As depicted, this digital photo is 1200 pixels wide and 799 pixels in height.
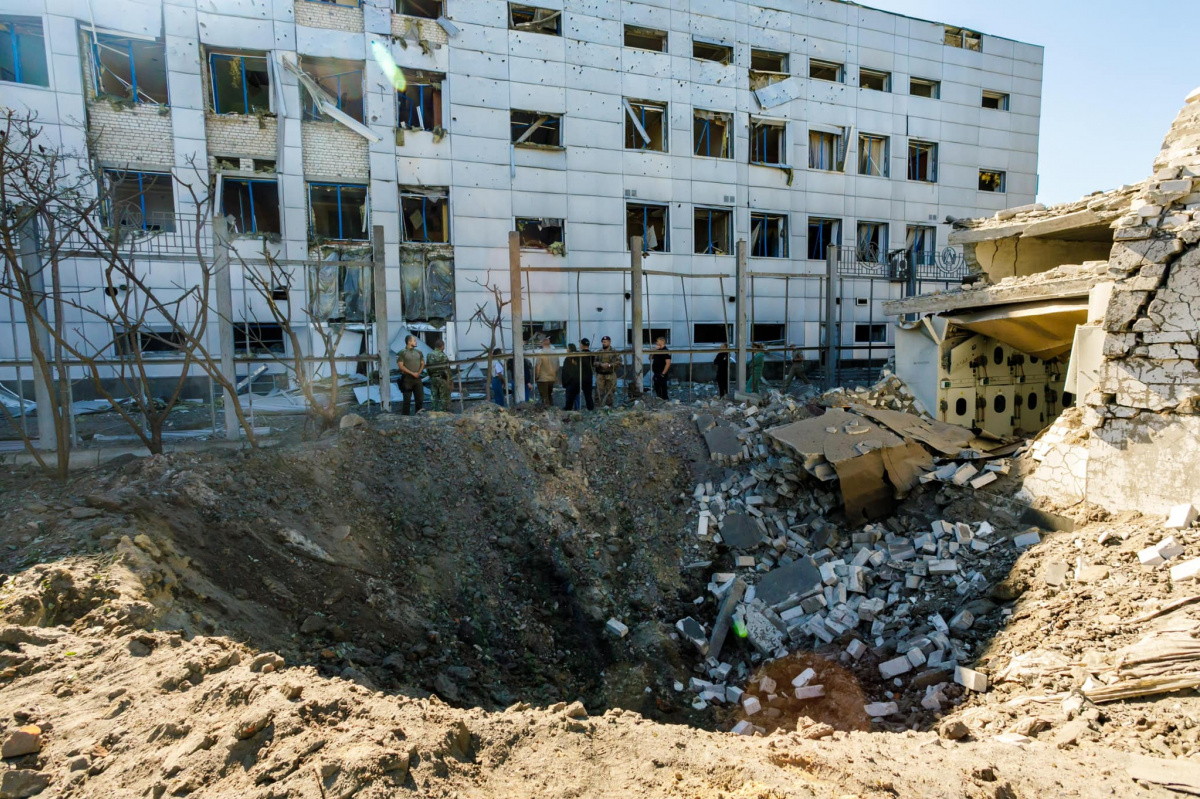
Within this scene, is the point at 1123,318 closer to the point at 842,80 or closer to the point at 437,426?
the point at 437,426

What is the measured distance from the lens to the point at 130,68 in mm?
14523

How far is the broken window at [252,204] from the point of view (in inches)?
601

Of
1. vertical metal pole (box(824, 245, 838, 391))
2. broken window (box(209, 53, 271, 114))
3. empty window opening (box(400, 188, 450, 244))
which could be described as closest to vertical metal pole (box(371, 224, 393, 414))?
vertical metal pole (box(824, 245, 838, 391))

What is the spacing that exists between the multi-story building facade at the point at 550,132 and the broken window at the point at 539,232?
0.06 meters

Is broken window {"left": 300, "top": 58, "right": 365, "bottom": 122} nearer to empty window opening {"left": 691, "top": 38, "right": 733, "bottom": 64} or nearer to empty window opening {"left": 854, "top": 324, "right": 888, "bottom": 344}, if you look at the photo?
empty window opening {"left": 691, "top": 38, "right": 733, "bottom": 64}

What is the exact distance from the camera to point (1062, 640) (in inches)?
203

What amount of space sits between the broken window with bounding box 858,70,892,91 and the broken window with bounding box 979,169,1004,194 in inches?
190

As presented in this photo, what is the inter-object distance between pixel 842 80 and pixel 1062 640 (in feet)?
64.3

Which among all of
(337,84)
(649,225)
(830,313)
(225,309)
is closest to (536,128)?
(649,225)

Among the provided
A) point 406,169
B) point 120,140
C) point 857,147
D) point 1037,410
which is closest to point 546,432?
point 1037,410

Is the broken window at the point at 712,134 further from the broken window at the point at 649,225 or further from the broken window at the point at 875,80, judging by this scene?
the broken window at the point at 875,80

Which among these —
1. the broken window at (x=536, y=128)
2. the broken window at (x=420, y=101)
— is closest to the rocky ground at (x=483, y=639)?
the broken window at (x=536, y=128)

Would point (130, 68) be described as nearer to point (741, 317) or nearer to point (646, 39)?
point (646, 39)

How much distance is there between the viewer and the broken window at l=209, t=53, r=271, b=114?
15047mm
